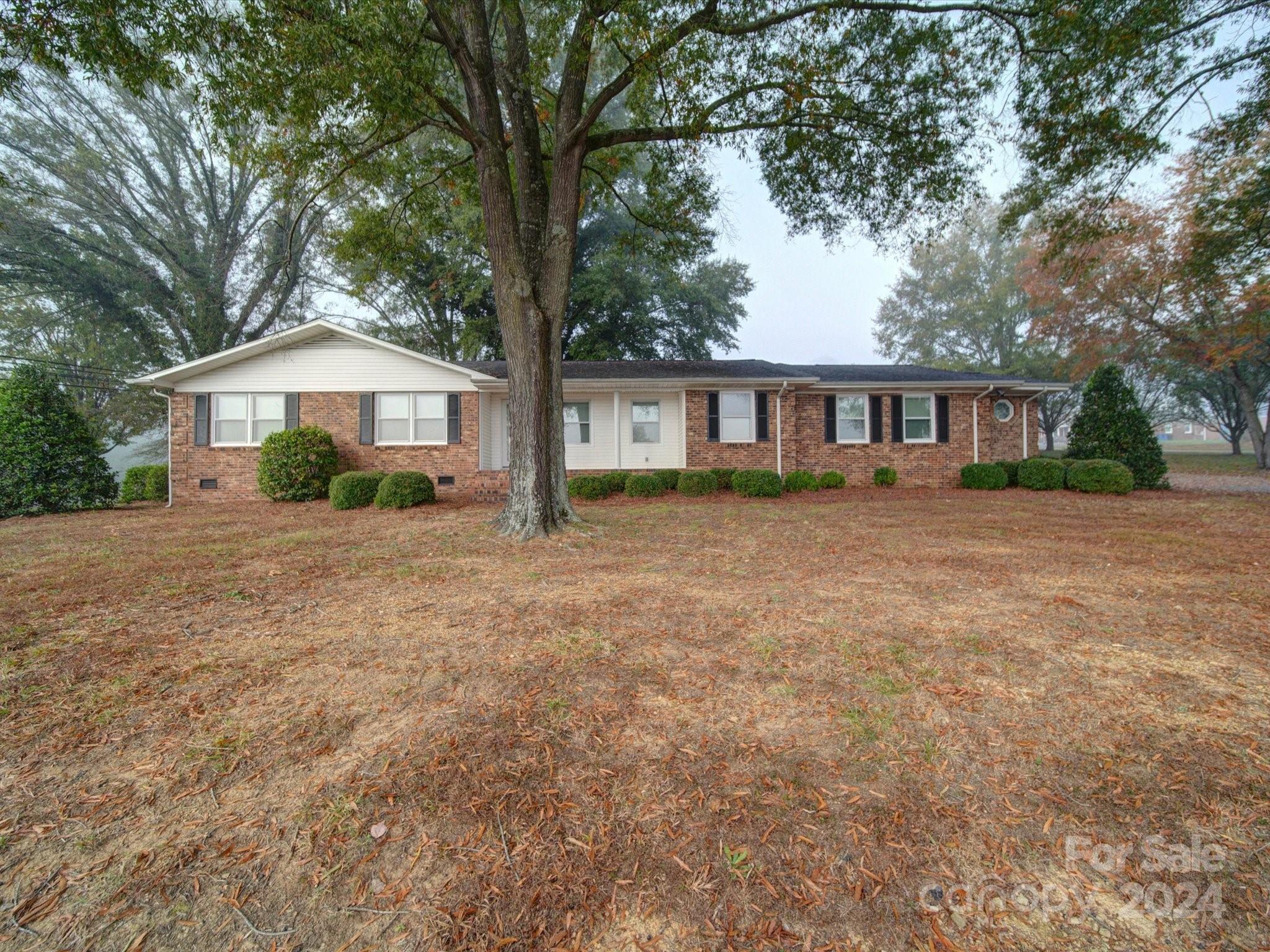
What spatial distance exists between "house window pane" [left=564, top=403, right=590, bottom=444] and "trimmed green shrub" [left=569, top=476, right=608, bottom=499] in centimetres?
237

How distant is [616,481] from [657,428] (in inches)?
100

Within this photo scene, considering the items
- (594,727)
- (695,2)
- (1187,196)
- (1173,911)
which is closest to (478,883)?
(594,727)

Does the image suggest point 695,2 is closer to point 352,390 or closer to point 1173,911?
point 1173,911

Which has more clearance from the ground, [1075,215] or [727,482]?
[1075,215]

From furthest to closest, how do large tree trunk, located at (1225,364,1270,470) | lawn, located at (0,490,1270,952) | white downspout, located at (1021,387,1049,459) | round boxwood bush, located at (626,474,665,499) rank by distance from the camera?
1. large tree trunk, located at (1225,364,1270,470)
2. white downspout, located at (1021,387,1049,459)
3. round boxwood bush, located at (626,474,665,499)
4. lawn, located at (0,490,1270,952)

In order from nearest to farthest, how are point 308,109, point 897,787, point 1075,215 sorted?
A: point 897,787 → point 308,109 → point 1075,215

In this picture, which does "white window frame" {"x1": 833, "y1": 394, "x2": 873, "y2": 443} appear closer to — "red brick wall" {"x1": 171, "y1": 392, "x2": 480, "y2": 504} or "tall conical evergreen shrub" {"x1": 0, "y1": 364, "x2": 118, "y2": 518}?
"red brick wall" {"x1": 171, "y1": 392, "x2": 480, "y2": 504}

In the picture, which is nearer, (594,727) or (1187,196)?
(594,727)

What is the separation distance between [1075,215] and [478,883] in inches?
480

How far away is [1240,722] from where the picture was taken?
7.38 ft

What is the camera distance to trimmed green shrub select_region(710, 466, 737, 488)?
1289 cm

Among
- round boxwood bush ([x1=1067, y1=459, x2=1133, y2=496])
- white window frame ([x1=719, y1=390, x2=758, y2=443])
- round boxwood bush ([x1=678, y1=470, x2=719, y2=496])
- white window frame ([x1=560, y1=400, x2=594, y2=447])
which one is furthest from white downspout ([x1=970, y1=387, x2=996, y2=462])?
white window frame ([x1=560, y1=400, x2=594, y2=447])

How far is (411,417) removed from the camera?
A: 13.7 metres

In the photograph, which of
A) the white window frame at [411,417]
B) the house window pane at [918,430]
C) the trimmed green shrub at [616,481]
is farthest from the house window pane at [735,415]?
the white window frame at [411,417]
